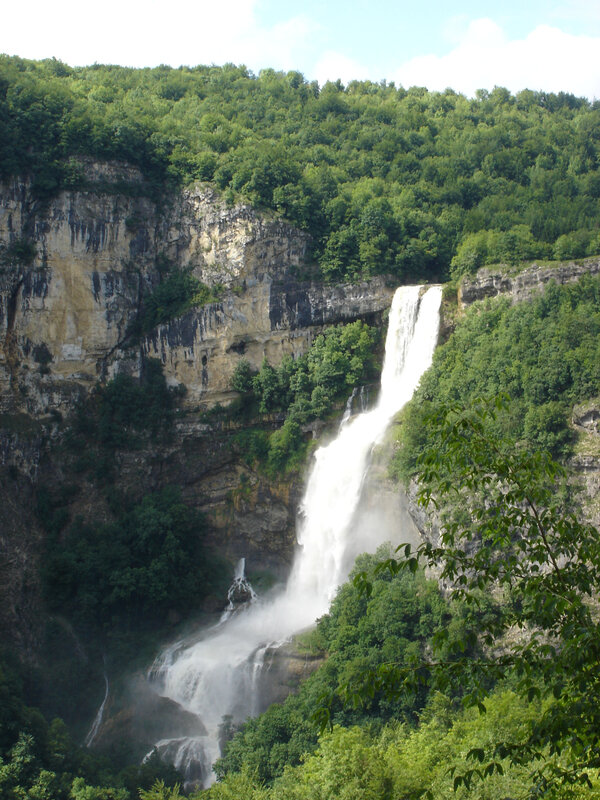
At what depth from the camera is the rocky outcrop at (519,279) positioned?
116 ft

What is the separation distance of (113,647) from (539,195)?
33.4m

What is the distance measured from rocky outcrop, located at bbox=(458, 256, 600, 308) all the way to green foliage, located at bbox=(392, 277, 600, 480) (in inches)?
31.7

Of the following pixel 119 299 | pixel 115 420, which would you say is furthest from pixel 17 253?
pixel 115 420

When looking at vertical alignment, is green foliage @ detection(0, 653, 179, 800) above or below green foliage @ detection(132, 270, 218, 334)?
below

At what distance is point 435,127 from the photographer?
183 ft

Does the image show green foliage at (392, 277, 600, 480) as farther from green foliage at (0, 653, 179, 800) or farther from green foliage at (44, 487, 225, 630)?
green foliage at (0, 653, 179, 800)

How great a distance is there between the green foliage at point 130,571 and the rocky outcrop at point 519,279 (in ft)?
57.1

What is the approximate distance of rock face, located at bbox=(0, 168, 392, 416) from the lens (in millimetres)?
40406

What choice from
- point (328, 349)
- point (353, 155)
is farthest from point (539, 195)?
point (328, 349)

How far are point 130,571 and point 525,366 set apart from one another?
19.8 metres

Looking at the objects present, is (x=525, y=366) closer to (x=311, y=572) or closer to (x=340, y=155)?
(x=311, y=572)

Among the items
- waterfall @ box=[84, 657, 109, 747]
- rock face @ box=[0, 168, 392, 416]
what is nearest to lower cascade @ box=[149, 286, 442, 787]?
waterfall @ box=[84, 657, 109, 747]

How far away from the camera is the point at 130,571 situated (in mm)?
37031

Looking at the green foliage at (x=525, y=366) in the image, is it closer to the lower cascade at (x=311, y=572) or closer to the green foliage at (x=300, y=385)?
the lower cascade at (x=311, y=572)
